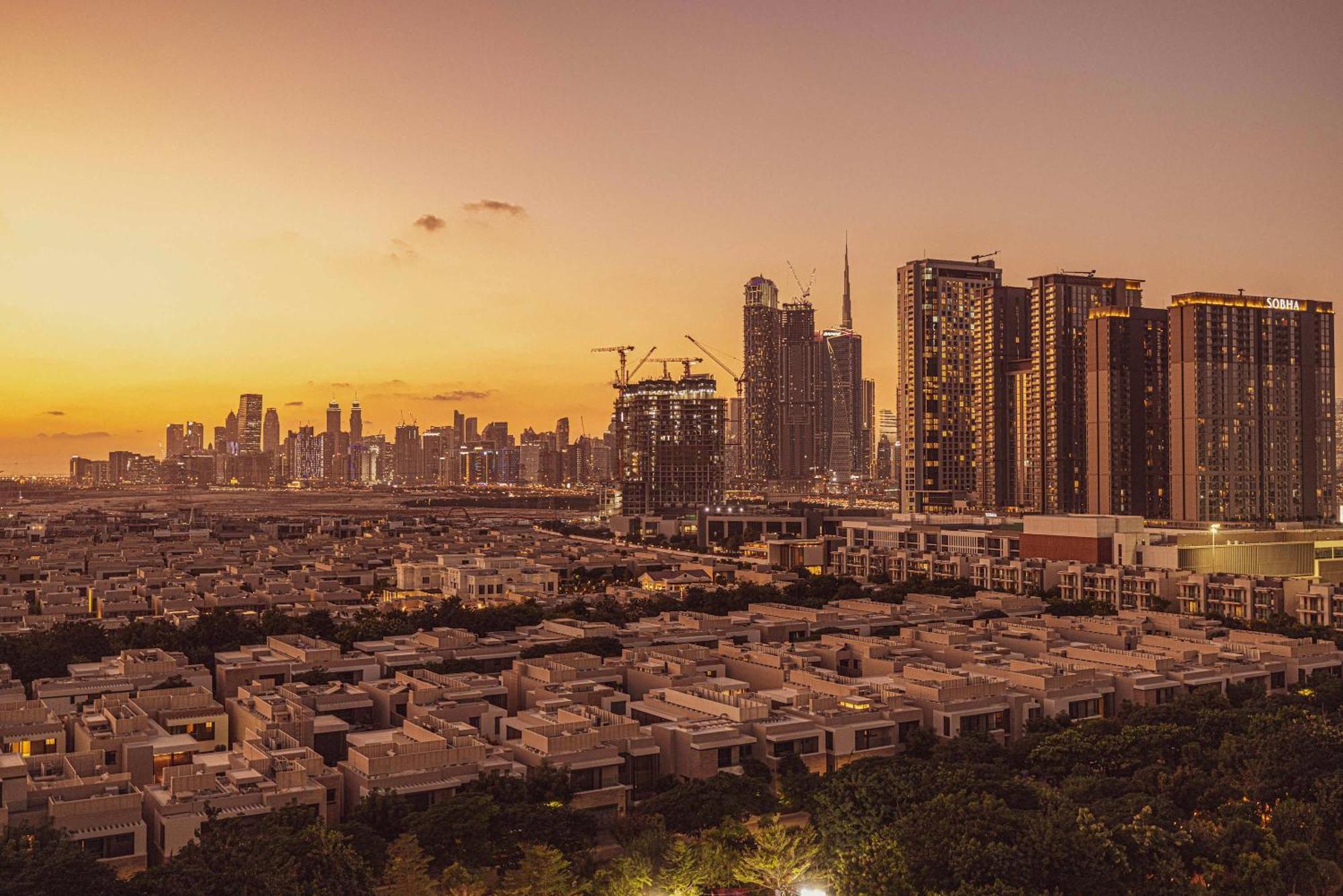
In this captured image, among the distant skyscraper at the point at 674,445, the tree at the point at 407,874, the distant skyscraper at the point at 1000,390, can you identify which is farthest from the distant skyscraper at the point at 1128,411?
the tree at the point at 407,874

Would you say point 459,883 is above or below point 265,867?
below

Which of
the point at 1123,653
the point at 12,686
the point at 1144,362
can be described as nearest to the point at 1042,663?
the point at 1123,653

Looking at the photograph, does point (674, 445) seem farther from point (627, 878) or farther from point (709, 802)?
point (627, 878)

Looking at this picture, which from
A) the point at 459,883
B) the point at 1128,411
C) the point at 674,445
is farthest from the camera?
the point at 674,445

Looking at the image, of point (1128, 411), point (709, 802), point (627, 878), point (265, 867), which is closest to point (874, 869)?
point (627, 878)

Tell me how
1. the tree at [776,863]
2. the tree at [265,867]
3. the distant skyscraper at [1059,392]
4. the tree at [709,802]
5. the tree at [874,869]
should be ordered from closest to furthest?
the tree at [265,867] → the tree at [874,869] → the tree at [776,863] → the tree at [709,802] → the distant skyscraper at [1059,392]

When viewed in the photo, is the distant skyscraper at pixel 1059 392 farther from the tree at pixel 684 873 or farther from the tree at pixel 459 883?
the tree at pixel 459 883

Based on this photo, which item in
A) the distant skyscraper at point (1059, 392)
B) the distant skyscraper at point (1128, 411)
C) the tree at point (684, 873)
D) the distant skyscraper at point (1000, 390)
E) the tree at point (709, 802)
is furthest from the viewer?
the distant skyscraper at point (1000, 390)
